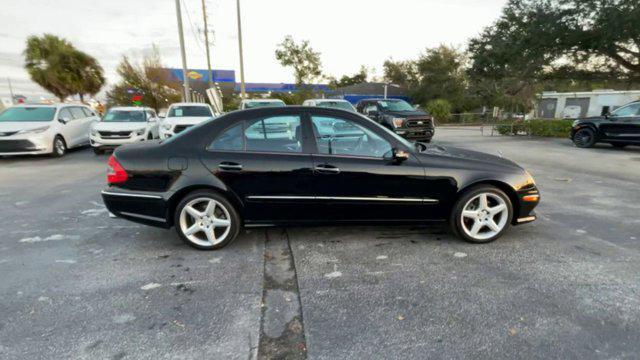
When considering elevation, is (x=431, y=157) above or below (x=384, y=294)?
above

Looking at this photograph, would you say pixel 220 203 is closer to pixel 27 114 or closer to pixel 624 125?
pixel 27 114

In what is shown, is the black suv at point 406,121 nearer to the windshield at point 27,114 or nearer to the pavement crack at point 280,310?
the pavement crack at point 280,310

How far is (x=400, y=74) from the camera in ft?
179

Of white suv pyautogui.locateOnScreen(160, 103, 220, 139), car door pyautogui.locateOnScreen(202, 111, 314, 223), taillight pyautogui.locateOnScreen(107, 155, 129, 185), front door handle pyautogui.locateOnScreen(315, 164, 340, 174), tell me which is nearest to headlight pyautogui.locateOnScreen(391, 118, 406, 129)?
white suv pyautogui.locateOnScreen(160, 103, 220, 139)

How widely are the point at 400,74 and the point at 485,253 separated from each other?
5479 centimetres

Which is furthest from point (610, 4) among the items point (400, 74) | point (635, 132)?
point (400, 74)

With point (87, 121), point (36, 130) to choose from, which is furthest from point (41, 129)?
point (87, 121)

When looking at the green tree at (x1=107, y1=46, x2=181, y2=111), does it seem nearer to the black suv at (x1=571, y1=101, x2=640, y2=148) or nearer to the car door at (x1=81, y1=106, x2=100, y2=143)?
the car door at (x1=81, y1=106, x2=100, y2=143)

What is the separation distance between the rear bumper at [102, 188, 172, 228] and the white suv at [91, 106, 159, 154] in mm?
7784

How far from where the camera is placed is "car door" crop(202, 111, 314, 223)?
3.62 metres

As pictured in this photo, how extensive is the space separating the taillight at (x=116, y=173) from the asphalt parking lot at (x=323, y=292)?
2.55ft

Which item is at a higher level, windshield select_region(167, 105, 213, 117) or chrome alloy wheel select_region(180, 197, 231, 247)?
windshield select_region(167, 105, 213, 117)

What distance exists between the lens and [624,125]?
10828mm

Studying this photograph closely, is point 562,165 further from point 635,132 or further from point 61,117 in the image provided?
point 61,117
